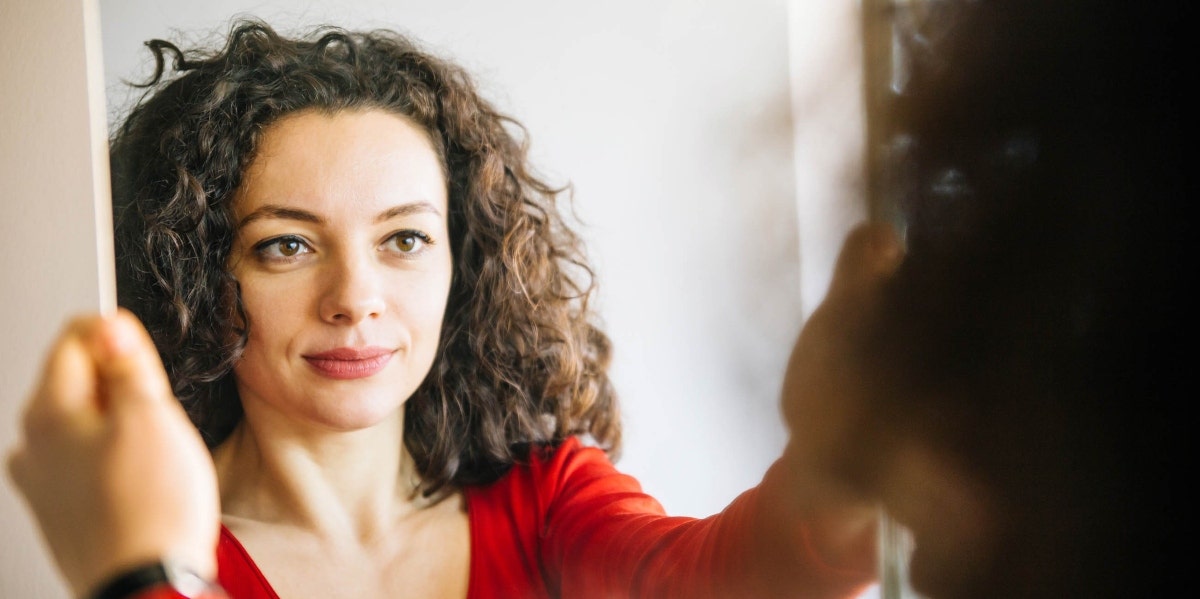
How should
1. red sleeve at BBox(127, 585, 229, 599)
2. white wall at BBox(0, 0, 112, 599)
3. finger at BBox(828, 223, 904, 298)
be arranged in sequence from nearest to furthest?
1. red sleeve at BBox(127, 585, 229, 599)
2. finger at BBox(828, 223, 904, 298)
3. white wall at BBox(0, 0, 112, 599)

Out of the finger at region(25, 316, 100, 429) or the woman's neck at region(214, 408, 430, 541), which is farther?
the woman's neck at region(214, 408, 430, 541)

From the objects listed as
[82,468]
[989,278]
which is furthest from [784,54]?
[82,468]

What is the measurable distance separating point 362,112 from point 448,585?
0.32 meters

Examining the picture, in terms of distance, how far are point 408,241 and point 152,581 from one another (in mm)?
260

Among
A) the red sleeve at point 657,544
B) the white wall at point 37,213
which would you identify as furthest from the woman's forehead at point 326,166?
the red sleeve at point 657,544

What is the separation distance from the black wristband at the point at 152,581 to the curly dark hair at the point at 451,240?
0.68ft

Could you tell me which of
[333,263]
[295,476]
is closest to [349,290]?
[333,263]

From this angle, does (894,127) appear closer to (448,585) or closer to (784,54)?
(784,54)

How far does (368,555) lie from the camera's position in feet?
1.82

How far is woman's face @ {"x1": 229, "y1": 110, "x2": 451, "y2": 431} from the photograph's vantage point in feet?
1.70

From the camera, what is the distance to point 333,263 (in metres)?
0.52

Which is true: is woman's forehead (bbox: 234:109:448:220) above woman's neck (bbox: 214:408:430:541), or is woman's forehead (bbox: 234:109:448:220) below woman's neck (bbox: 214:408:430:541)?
above

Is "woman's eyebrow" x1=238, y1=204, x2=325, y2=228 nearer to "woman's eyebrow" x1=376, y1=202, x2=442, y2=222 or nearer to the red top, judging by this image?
"woman's eyebrow" x1=376, y1=202, x2=442, y2=222

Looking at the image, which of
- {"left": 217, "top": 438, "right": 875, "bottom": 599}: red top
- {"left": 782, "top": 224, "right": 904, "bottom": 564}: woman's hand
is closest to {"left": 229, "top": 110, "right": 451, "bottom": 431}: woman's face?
{"left": 217, "top": 438, "right": 875, "bottom": 599}: red top
